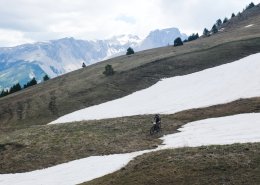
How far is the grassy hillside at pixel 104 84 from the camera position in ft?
264

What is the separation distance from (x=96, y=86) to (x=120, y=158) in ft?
191

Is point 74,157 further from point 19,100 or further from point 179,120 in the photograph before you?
point 19,100

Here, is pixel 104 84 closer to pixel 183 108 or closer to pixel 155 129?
pixel 183 108

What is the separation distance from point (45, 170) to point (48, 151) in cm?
543

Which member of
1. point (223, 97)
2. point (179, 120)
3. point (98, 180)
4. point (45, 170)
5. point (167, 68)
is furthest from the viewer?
point (167, 68)

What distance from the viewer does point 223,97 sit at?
63906mm

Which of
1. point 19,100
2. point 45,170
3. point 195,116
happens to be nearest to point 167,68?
point 19,100

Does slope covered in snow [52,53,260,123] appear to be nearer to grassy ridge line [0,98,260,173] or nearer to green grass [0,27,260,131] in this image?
green grass [0,27,260,131]

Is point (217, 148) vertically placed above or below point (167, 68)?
below

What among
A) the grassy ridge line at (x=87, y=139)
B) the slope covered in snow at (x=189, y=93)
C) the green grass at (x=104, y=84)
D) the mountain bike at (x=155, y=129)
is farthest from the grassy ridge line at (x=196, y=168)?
the green grass at (x=104, y=84)

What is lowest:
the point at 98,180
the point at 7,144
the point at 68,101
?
the point at 98,180

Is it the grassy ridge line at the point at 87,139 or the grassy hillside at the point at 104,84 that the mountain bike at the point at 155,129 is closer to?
the grassy ridge line at the point at 87,139

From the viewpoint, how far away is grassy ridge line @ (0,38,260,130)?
8000cm

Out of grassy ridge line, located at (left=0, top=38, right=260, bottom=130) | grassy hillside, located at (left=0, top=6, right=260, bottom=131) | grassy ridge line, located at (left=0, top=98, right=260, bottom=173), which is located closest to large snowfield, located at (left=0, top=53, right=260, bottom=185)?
grassy ridge line, located at (left=0, top=98, right=260, bottom=173)
